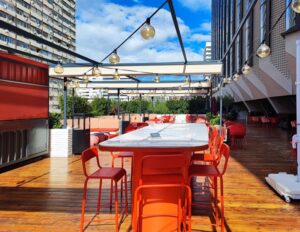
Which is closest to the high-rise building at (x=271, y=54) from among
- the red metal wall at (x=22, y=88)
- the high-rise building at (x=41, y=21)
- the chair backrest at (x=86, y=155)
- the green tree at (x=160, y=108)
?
the red metal wall at (x=22, y=88)

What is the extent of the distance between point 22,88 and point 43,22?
248 feet

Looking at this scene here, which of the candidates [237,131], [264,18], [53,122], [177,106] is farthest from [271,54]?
[53,122]

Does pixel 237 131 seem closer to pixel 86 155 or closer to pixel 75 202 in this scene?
pixel 75 202

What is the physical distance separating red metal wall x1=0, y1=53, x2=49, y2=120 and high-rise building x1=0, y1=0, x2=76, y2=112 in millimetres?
46644

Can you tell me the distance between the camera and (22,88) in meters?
6.24

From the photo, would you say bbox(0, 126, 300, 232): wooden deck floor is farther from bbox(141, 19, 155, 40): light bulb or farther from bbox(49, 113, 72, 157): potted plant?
bbox(141, 19, 155, 40): light bulb

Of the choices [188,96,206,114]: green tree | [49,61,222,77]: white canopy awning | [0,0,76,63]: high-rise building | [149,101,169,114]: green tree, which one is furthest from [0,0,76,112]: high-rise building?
[49,61,222,77]: white canopy awning

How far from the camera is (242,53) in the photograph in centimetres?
2330

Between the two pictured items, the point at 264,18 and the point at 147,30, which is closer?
the point at 147,30

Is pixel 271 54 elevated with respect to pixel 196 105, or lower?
elevated

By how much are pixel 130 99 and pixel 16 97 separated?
15.4 meters

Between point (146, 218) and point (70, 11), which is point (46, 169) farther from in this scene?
point (70, 11)

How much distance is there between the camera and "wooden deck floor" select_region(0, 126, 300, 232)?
3.06m

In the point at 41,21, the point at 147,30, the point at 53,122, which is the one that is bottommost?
the point at 53,122
